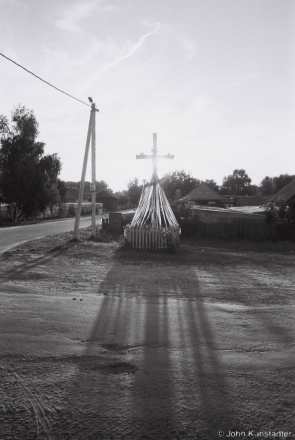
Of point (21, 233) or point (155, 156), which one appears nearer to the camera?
point (155, 156)

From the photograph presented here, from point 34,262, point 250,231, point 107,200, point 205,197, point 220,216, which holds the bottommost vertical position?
point 34,262

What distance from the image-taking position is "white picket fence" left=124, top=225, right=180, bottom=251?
15.1 m

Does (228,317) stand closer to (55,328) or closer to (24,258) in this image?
(55,328)

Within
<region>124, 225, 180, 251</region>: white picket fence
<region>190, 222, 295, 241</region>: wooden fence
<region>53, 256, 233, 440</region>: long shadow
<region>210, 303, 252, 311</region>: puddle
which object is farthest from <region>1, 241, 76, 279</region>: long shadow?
<region>190, 222, 295, 241</region>: wooden fence

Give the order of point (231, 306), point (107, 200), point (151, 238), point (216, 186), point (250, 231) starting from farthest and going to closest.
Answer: point (216, 186) → point (107, 200) → point (250, 231) → point (151, 238) → point (231, 306)

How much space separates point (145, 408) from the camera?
10.3 feet

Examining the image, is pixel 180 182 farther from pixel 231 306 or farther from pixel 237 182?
pixel 237 182

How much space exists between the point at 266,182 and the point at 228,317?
124 meters

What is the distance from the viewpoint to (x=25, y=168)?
1506 inches

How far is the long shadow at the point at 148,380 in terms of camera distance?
2908mm

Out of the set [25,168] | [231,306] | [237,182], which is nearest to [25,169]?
[25,168]

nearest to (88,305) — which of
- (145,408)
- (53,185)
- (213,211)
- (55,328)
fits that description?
(55,328)

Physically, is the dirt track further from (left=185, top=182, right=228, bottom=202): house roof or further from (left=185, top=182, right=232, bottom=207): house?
(left=185, top=182, right=228, bottom=202): house roof

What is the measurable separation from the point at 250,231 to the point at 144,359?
19.0 meters
